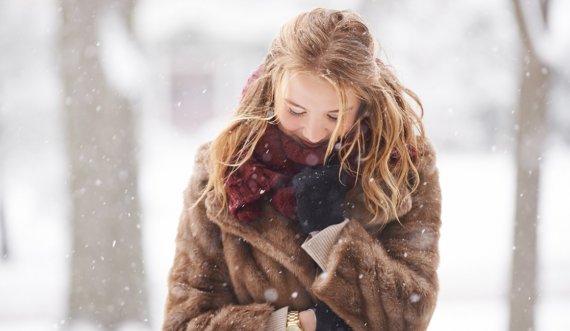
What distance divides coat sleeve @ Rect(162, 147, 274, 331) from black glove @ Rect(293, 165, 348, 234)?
12.8 inches

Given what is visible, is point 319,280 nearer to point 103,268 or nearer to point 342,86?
point 342,86

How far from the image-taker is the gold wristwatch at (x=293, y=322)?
2.15 metres

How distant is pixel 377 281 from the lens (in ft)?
6.93

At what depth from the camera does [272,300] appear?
7.45ft

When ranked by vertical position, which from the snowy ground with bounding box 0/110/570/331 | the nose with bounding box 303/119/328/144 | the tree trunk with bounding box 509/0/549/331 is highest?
the nose with bounding box 303/119/328/144

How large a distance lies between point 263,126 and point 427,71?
6.79 m

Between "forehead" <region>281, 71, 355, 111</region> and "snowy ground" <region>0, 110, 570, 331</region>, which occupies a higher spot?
"forehead" <region>281, 71, 355, 111</region>

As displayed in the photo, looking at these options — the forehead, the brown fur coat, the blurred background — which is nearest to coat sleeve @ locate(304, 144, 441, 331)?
the brown fur coat

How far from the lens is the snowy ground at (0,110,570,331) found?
6570 millimetres

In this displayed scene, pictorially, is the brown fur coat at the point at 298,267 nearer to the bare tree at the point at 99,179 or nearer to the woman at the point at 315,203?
the woman at the point at 315,203

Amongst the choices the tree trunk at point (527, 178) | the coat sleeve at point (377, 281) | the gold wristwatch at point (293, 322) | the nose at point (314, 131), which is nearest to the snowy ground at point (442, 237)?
the tree trunk at point (527, 178)

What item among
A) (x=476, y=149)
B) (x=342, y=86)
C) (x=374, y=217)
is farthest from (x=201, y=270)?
(x=476, y=149)

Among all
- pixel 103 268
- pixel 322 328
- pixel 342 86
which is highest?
pixel 342 86

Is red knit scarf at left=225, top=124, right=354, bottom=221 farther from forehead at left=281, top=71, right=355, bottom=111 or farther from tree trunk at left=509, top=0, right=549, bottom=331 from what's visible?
tree trunk at left=509, top=0, right=549, bottom=331
